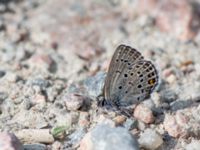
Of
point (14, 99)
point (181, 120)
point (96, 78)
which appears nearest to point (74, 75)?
point (96, 78)

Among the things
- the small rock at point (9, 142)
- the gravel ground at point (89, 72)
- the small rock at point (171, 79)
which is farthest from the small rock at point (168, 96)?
the small rock at point (9, 142)

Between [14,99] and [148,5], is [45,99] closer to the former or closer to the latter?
[14,99]

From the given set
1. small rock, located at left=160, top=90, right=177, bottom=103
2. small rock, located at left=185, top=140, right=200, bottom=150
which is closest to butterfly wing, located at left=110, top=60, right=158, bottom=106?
small rock, located at left=160, top=90, right=177, bottom=103

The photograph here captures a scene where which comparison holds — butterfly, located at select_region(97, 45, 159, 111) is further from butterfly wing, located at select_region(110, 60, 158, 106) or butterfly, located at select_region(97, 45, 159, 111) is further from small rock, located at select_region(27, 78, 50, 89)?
small rock, located at select_region(27, 78, 50, 89)

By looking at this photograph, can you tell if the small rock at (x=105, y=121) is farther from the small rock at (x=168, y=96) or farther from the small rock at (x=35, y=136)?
the small rock at (x=168, y=96)

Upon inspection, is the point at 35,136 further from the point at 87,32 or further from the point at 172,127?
the point at 87,32

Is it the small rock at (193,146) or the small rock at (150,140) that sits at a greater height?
the small rock at (150,140)

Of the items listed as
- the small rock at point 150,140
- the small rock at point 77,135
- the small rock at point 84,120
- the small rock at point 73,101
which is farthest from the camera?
the small rock at point 73,101
